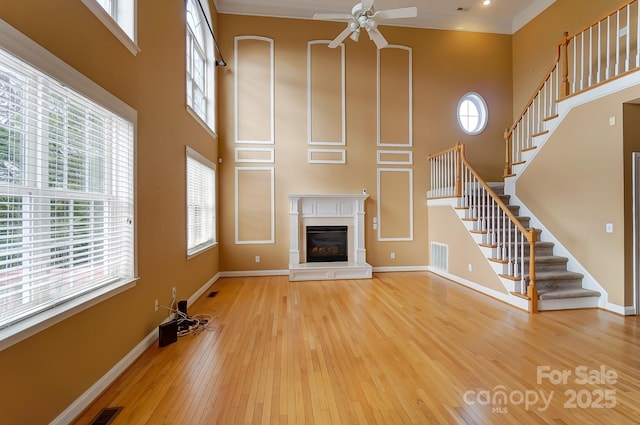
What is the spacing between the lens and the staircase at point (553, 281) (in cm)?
369

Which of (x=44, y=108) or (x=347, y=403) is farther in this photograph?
(x=347, y=403)

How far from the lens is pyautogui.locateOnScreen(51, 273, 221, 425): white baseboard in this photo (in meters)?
1.71

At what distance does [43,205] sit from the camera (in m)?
1.62

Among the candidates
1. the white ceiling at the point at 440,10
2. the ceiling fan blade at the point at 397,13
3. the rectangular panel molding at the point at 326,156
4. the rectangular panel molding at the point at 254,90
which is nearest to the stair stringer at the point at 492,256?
the rectangular panel molding at the point at 326,156

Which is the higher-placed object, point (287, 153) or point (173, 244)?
point (287, 153)

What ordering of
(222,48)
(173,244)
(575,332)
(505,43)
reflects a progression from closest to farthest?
(575,332) → (173,244) → (222,48) → (505,43)

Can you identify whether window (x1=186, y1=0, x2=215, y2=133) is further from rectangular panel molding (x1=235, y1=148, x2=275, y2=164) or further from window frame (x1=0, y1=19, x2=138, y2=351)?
window frame (x1=0, y1=19, x2=138, y2=351)

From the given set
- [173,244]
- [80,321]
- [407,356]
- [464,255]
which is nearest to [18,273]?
[80,321]

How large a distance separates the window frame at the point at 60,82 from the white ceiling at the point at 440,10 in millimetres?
4591

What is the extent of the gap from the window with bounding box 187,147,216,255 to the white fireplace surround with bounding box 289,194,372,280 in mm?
1486

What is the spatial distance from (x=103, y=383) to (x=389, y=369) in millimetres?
2147

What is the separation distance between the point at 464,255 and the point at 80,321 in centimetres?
508

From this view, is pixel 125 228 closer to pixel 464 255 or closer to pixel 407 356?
pixel 407 356

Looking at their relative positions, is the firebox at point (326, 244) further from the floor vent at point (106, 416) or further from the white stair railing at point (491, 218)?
the floor vent at point (106, 416)
